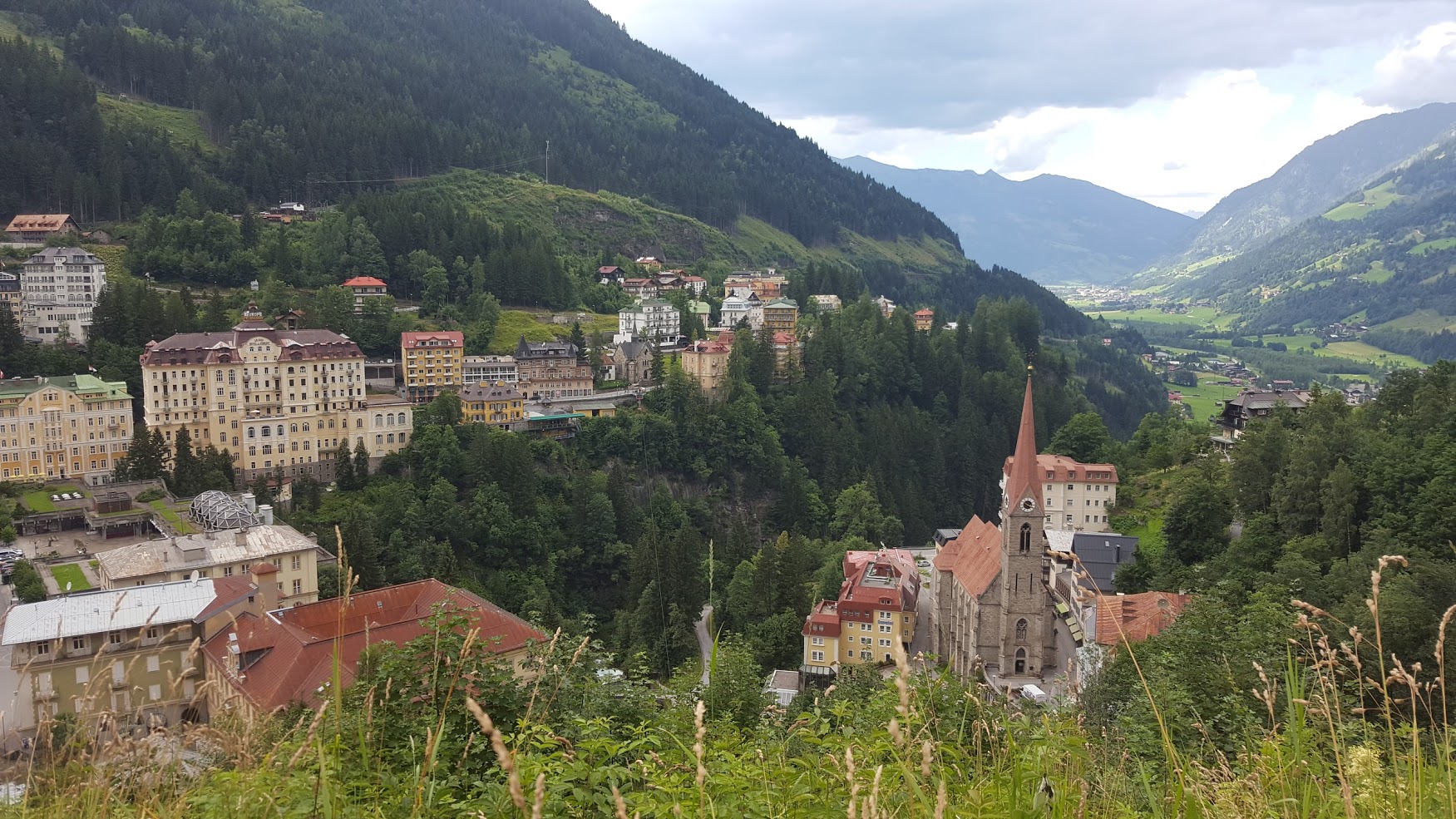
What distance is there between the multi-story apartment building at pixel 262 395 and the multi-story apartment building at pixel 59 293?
33.0 feet

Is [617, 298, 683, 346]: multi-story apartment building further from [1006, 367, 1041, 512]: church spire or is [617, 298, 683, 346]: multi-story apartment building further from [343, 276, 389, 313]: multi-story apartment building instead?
[1006, 367, 1041, 512]: church spire

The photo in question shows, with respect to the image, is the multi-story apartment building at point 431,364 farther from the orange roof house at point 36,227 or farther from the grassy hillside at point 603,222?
the grassy hillside at point 603,222

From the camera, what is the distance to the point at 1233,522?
126 feet

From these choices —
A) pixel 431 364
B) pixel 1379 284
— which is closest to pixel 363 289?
pixel 431 364

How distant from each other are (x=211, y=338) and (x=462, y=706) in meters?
51.7

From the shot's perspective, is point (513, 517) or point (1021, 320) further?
point (1021, 320)

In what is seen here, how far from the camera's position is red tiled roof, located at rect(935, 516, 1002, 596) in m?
31.9

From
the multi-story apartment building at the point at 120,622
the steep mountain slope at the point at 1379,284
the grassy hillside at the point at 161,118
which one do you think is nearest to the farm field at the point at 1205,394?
the steep mountain slope at the point at 1379,284

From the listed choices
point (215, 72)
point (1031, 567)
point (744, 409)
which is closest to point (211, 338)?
point (744, 409)

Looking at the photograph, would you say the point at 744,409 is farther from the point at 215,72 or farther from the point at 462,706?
the point at 215,72

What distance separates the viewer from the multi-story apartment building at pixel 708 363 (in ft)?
226

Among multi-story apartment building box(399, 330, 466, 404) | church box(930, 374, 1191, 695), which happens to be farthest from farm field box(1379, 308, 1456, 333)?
multi-story apartment building box(399, 330, 466, 404)

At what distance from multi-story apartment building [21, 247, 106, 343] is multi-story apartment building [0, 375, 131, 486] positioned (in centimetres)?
1053

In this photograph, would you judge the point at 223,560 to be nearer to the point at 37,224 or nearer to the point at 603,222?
the point at 37,224
